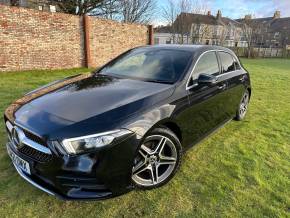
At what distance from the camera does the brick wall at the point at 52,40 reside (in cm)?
884

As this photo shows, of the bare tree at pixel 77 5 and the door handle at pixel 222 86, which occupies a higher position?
the bare tree at pixel 77 5

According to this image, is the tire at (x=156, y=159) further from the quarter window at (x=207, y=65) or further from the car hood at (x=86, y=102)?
the quarter window at (x=207, y=65)

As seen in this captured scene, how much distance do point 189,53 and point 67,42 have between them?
8427 millimetres

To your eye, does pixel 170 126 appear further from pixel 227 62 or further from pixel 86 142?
pixel 227 62

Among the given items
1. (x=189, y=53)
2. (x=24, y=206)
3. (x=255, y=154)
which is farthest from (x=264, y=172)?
(x=24, y=206)

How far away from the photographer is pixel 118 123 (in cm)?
212

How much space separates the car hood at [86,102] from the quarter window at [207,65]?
65 cm

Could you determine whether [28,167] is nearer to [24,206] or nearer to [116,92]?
[24,206]

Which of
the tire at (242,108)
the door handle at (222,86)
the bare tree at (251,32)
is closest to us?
the door handle at (222,86)

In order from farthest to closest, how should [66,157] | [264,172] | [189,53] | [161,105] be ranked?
[189,53]
[264,172]
[161,105]
[66,157]

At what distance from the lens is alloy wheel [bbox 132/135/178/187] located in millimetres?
2454

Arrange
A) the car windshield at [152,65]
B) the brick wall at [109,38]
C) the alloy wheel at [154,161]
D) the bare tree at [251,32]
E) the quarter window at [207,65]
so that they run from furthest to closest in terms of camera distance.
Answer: the bare tree at [251,32] → the brick wall at [109,38] → the quarter window at [207,65] → the car windshield at [152,65] → the alloy wheel at [154,161]

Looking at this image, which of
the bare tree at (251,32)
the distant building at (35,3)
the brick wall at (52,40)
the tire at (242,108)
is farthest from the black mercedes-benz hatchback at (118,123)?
the bare tree at (251,32)

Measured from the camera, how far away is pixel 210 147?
12.2ft
